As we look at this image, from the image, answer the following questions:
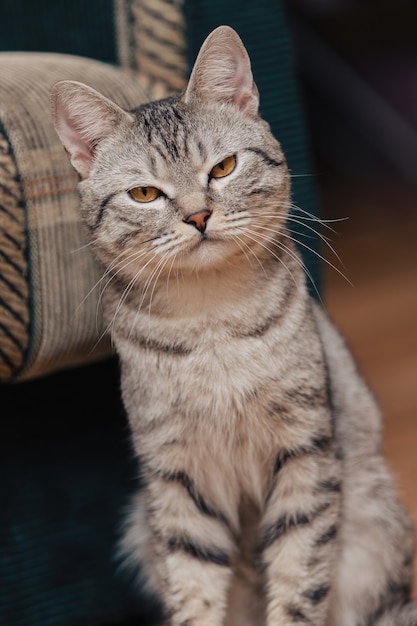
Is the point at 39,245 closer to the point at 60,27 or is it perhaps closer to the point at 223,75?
the point at 223,75

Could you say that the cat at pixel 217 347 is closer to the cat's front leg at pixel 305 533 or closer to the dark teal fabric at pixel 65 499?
the cat's front leg at pixel 305 533

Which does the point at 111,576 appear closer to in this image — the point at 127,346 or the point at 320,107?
the point at 127,346

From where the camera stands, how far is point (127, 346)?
1.28 m

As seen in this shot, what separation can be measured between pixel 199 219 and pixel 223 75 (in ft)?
0.68

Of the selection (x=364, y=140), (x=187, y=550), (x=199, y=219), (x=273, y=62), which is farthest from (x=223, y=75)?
(x=364, y=140)

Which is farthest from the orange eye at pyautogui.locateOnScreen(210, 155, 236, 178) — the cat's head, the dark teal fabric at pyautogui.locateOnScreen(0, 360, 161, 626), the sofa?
the dark teal fabric at pyautogui.locateOnScreen(0, 360, 161, 626)

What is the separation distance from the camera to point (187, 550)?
1.29m

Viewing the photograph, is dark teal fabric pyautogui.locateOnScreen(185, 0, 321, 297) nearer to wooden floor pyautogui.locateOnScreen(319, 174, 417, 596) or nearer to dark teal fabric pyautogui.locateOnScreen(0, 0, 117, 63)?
dark teal fabric pyautogui.locateOnScreen(0, 0, 117, 63)

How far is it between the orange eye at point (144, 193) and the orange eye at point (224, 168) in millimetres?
70

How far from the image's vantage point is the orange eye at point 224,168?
1.18 metres

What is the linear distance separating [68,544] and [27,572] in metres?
0.07

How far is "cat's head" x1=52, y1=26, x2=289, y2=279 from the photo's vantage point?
1.16 metres

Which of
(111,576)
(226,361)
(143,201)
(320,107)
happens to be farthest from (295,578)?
(320,107)

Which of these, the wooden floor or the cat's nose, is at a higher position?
the cat's nose
